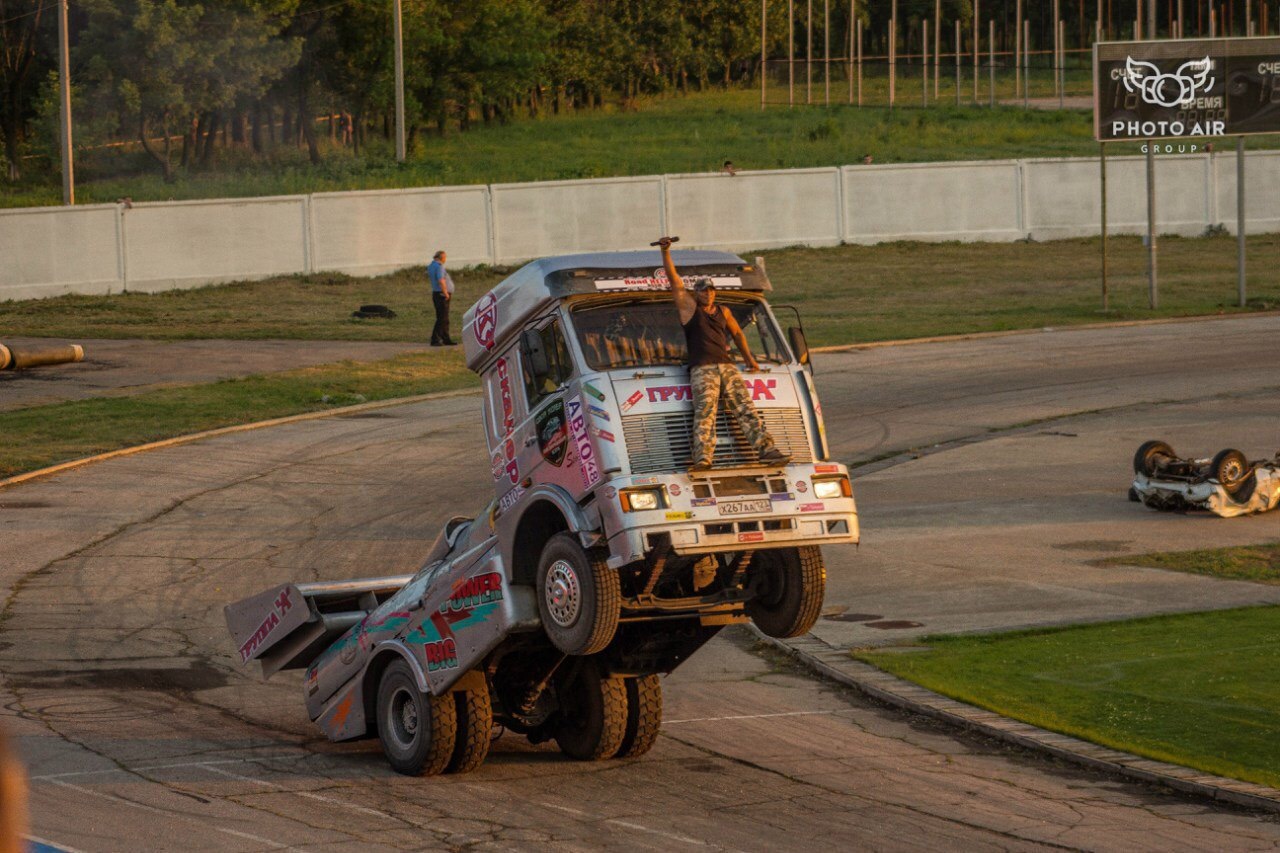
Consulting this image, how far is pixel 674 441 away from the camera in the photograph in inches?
478

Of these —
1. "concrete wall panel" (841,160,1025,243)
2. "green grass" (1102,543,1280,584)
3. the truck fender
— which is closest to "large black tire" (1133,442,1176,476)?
"green grass" (1102,543,1280,584)

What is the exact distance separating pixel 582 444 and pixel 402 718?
3348mm

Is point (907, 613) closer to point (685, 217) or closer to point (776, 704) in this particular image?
point (776, 704)

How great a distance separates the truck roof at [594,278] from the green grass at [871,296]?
30132 mm

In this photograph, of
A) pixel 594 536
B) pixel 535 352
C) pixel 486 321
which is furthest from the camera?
pixel 486 321

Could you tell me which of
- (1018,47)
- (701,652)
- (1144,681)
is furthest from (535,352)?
(1018,47)

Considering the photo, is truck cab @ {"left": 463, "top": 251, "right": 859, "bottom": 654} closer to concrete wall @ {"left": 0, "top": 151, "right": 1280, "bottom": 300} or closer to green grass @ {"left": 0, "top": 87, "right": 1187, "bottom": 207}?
concrete wall @ {"left": 0, "top": 151, "right": 1280, "bottom": 300}

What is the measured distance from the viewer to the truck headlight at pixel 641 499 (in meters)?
11.6

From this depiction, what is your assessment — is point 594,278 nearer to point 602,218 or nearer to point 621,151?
point 602,218

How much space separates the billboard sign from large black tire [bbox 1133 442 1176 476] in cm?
2060

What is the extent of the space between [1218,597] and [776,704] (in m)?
6.77

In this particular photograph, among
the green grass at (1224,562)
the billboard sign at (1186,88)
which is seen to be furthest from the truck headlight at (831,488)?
the billboard sign at (1186,88)

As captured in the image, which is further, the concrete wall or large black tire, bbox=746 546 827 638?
the concrete wall

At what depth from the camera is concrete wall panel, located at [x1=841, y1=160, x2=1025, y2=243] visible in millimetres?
62719
